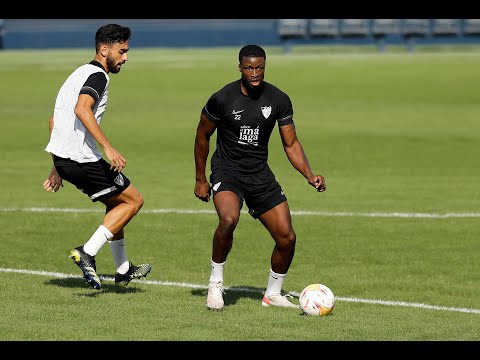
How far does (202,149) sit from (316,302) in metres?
1.82

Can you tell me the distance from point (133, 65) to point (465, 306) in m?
43.8

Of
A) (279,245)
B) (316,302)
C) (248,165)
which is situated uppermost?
(248,165)

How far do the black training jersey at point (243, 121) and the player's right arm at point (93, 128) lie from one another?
98 centimetres

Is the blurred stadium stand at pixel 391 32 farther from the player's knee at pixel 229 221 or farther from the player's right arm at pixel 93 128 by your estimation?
the player's knee at pixel 229 221

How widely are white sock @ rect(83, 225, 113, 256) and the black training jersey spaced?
1.22m

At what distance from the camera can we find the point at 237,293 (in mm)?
A: 11203

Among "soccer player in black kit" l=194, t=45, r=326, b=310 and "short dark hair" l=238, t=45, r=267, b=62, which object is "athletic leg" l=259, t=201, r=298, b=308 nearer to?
"soccer player in black kit" l=194, t=45, r=326, b=310

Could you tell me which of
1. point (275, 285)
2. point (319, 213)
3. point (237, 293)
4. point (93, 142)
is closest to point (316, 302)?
point (275, 285)

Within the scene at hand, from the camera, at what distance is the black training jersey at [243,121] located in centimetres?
1045

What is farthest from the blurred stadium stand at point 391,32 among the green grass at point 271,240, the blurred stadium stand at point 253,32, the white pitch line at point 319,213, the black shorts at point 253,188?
the black shorts at point 253,188

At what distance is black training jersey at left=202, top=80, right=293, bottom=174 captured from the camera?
1045 centimetres

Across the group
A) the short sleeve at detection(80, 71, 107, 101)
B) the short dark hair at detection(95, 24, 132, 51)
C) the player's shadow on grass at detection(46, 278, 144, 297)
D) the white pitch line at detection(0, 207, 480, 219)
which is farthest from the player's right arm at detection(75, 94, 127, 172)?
the white pitch line at detection(0, 207, 480, 219)

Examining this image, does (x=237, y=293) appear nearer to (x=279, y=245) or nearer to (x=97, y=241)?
(x=279, y=245)

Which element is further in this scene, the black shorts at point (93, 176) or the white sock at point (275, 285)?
the black shorts at point (93, 176)
